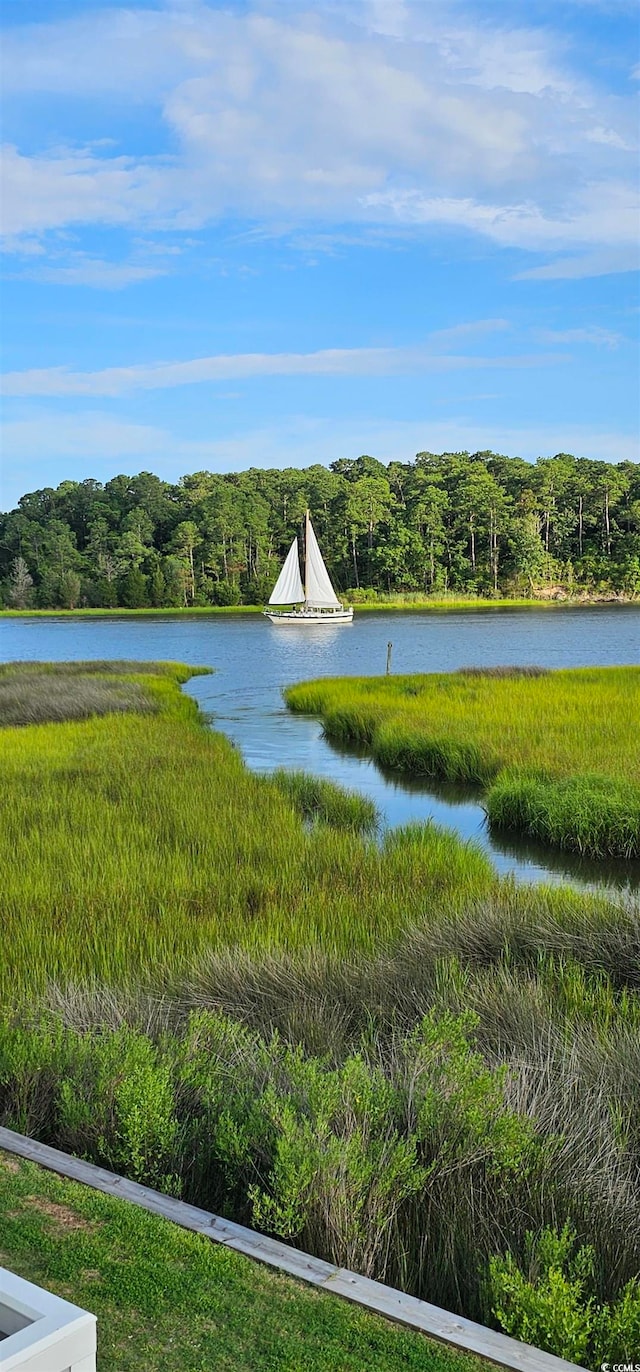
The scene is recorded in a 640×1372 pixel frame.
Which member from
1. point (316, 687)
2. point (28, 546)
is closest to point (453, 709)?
point (316, 687)

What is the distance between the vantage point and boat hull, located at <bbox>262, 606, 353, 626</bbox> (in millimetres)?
71000

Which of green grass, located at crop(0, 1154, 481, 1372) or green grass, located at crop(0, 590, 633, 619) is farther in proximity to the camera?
green grass, located at crop(0, 590, 633, 619)

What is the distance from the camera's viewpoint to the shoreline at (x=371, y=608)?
9669cm

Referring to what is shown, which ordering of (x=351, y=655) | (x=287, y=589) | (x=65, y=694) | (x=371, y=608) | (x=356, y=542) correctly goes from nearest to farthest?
(x=65, y=694)
(x=351, y=655)
(x=287, y=589)
(x=371, y=608)
(x=356, y=542)

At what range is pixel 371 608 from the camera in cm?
9888

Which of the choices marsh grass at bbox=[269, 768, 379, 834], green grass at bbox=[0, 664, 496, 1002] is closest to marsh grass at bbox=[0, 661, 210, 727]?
green grass at bbox=[0, 664, 496, 1002]

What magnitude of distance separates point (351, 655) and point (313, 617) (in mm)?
22019

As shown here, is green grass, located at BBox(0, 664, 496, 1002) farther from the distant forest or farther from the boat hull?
the distant forest

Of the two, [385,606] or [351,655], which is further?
[385,606]

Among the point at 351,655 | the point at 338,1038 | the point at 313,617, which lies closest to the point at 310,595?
the point at 313,617

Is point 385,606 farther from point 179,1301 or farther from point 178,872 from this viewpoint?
point 179,1301

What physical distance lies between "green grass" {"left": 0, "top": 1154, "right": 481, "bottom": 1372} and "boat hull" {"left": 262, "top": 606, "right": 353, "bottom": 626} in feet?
221

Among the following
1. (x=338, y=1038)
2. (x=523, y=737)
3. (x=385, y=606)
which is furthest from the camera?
(x=385, y=606)

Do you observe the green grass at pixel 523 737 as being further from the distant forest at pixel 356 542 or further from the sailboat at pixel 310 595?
the distant forest at pixel 356 542
